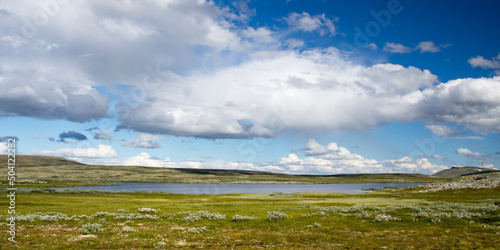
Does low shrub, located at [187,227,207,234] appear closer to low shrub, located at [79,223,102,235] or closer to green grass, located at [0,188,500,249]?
green grass, located at [0,188,500,249]

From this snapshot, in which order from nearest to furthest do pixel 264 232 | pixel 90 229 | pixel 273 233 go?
1. pixel 90 229
2. pixel 273 233
3. pixel 264 232

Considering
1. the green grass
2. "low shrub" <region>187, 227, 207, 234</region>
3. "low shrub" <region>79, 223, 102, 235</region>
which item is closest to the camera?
the green grass

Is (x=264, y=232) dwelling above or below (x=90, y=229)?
below

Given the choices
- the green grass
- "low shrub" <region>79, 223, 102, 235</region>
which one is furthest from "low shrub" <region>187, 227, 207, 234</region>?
"low shrub" <region>79, 223, 102, 235</region>

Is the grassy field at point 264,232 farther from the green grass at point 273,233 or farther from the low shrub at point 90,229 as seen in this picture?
the low shrub at point 90,229

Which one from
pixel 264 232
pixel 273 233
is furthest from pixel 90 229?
pixel 273 233

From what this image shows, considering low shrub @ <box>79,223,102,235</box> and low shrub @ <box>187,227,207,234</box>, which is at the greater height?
low shrub @ <box>79,223,102,235</box>

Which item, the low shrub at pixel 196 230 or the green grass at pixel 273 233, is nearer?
the green grass at pixel 273 233

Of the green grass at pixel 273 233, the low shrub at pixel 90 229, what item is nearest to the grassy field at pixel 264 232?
the green grass at pixel 273 233

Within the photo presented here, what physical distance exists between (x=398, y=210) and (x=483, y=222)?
35.4 ft

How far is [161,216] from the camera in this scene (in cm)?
3472

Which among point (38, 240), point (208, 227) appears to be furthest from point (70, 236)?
point (208, 227)

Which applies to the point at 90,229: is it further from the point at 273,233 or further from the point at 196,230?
the point at 273,233

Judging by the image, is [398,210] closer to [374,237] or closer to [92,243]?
[374,237]
